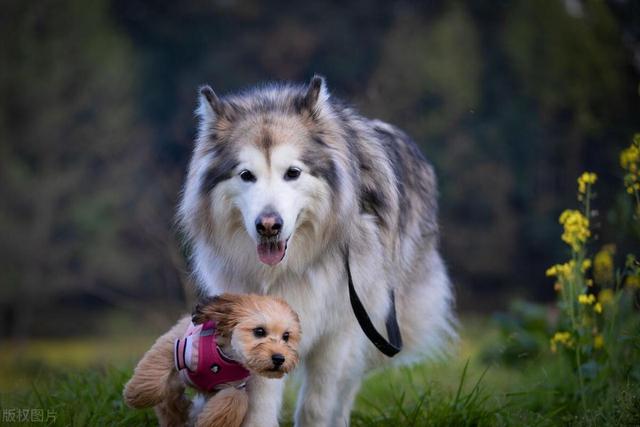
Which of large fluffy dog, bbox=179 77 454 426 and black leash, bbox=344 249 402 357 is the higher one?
large fluffy dog, bbox=179 77 454 426

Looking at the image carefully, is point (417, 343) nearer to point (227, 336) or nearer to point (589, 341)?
point (589, 341)

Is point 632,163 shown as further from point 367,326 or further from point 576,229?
point 367,326

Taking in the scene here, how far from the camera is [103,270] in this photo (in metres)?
21.3

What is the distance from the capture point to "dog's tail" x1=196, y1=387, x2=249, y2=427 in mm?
3438

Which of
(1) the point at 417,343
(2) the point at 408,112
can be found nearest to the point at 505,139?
(2) the point at 408,112

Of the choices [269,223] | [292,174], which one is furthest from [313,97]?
[269,223]

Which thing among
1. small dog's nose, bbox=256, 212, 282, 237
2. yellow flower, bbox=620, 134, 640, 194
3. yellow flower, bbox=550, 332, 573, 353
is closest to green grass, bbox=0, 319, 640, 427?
yellow flower, bbox=550, 332, 573, 353

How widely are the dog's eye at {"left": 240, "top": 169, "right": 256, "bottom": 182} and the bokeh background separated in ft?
47.6

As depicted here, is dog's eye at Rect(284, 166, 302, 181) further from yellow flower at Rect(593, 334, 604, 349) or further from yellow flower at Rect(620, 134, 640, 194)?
yellow flower at Rect(593, 334, 604, 349)

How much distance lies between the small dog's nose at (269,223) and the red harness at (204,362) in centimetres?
48

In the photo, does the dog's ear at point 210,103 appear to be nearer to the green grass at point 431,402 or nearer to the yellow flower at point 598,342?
the green grass at point 431,402

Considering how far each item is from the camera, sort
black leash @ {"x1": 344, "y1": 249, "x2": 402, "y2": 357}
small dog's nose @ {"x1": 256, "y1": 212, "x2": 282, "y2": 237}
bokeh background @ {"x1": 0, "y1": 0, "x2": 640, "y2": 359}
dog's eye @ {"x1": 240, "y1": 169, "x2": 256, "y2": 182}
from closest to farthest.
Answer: small dog's nose @ {"x1": 256, "y1": 212, "x2": 282, "y2": 237} → dog's eye @ {"x1": 240, "y1": 169, "x2": 256, "y2": 182} → black leash @ {"x1": 344, "y1": 249, "x2": 402, "y2": 357} → bokeh background @ {"x1": 0, "y1": 0, "x2": 640, "y2": 359}

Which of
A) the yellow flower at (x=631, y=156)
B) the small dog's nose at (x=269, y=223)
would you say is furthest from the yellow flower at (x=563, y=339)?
the small dog's nose at (x=269, y=223)

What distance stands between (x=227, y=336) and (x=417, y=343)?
2.08m
